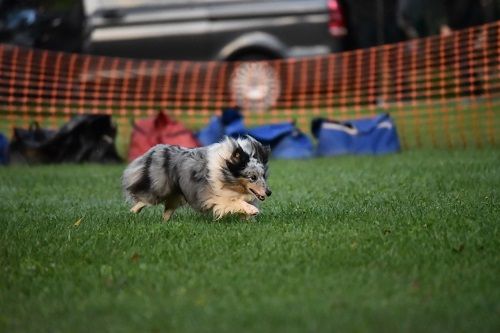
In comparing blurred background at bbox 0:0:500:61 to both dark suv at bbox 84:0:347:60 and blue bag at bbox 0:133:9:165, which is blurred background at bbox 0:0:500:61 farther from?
blue bag at bbox 0:133:9:165

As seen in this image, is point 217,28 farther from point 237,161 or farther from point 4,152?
point 237,161

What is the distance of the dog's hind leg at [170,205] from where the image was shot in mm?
7346

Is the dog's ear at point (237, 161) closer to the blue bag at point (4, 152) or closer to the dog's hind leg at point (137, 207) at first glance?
the dog's hind leg at point (137, 207)

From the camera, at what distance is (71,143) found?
12953 mm

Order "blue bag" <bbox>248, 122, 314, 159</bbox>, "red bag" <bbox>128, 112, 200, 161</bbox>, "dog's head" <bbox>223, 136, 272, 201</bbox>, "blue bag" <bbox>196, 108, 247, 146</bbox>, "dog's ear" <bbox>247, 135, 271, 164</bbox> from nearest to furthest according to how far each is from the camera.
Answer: "dog's head" <bbox>223, 136, 272, 201</bbox>
"dog's ear" <bbox>247, 135, 271, 164</bbox>
"red bag" <bbox>128, 112, 200, 161</bbox>
"blue bag" <bbox>196, 108, 247, 146</bbox>
"blue bag" <bbox>248, 122, 314, 159</bbox>

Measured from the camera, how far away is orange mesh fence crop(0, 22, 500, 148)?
15.8 m

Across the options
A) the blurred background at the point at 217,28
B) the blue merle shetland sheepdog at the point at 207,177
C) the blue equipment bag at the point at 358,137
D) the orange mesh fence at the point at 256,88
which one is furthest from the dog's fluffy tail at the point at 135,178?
the blurred background at the point at 217,28

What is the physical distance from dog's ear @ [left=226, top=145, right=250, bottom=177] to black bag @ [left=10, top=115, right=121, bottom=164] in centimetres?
623

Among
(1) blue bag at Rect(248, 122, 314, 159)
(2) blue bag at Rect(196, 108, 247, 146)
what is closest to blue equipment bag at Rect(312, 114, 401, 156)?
(1) blue bag at Rect(248, 122, 314, 159)

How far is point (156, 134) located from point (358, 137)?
8.98 feet

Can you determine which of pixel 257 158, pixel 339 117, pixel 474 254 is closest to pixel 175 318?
pixel 474 254

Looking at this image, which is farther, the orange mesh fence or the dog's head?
the orange mesh fence

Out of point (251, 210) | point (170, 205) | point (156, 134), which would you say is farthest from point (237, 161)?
point (156, 134)

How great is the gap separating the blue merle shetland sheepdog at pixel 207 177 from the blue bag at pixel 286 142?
5.72 m
